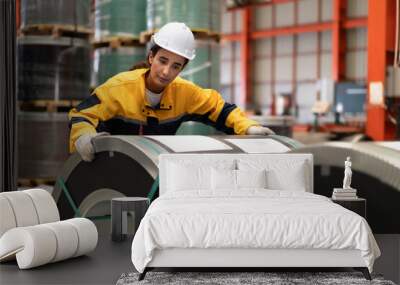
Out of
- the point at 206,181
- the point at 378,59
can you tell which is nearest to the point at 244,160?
the point at 206,181

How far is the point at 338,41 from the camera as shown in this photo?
17641mm

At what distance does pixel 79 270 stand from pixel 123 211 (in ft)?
3.23

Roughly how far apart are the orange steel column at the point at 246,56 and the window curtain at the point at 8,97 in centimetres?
1426

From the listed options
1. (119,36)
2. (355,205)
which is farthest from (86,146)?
(355,205)

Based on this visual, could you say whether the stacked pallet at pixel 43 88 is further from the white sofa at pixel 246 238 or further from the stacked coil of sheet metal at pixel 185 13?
the white sofa at pixel 246 238

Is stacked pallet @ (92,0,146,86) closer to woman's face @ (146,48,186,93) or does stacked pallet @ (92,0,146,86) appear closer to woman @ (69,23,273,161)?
woman @ (69,23,273,161)

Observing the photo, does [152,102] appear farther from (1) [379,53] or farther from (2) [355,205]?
(1) [379,53]

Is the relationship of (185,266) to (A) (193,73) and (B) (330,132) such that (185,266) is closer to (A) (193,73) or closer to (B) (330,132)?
(A) (193,73)

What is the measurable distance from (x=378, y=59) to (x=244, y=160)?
4.77 meters

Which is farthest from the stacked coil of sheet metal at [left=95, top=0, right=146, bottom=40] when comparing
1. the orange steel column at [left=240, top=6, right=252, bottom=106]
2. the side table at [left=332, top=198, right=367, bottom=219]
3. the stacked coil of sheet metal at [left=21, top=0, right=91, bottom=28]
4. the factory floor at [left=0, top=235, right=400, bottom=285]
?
the orange steel column at [left=240, top=6, right=252, bottom=106]

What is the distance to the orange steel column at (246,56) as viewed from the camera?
20047 mm

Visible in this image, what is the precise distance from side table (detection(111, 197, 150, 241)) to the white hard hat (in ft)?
5.75

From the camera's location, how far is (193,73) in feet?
21.7

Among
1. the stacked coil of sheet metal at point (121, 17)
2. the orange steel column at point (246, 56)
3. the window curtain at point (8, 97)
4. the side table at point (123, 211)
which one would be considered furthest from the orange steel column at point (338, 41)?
the side table at point (123, 211)
